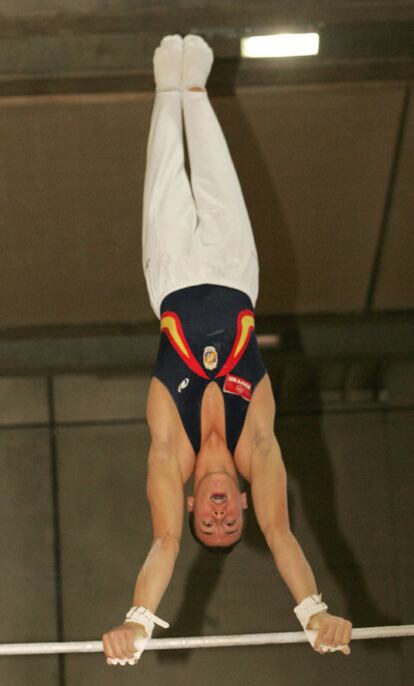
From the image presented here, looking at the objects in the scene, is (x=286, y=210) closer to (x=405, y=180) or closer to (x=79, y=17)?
(x=405, y=180)

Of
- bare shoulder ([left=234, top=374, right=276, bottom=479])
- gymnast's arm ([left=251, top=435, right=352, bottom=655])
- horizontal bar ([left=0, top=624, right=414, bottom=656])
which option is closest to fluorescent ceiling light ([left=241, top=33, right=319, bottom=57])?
bare shoulder ([left=234, top=374, right=276, bottom=479])

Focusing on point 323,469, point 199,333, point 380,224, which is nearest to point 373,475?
point 323,469

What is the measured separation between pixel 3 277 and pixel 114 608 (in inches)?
68.3

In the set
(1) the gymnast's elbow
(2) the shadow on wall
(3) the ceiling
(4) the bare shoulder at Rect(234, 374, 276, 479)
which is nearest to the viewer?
(1) the gymnast's elbow

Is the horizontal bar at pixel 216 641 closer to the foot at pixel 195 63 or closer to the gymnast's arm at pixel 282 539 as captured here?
the gymnast's arm at pixel 282 539

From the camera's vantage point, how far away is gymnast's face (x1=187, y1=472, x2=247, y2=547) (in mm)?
3250

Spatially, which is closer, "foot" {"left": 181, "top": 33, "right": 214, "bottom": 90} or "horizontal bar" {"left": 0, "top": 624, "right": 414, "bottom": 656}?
"horizontal bar" {"left": 0, "top": 624, "right": 414, "bottom": 656}

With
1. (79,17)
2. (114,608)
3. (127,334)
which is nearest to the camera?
(79,17)

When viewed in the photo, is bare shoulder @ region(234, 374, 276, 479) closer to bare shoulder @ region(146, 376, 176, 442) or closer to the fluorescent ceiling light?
bare shoulder @ region(146, 376, 176, 442)

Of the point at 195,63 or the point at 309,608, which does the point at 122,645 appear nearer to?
the point at 309,608

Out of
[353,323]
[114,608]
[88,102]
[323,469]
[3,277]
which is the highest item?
[88,102]

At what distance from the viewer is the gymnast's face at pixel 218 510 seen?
10.7ft

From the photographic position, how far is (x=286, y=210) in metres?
4.44

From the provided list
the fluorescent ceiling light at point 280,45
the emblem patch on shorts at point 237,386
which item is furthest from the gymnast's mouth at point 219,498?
the fluorescent ceiling light at point 280,45
